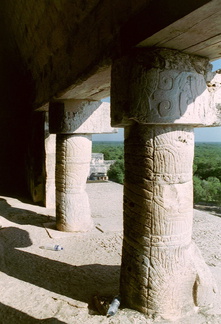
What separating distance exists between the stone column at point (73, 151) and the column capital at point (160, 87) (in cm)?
229

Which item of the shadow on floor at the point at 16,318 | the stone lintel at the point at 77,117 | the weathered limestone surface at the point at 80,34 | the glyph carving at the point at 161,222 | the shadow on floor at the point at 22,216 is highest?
the weathered limestone surface at the point at 80,34

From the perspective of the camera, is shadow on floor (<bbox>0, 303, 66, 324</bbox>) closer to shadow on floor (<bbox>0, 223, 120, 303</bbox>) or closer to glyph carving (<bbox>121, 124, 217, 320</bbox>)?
shadow on floor (<bbox>0, 223, 120, 303</bbox>)

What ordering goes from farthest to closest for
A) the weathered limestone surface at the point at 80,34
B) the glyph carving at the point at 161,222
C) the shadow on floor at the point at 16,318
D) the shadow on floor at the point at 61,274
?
the shadow on floor at the point at 61,274 < the shadow on floor at the point at 16,318 < the glyph carving at the point at 161,222 < the weathered limestone surface at the point at 80,34

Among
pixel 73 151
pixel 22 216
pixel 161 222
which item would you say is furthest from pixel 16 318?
pixel 22 216

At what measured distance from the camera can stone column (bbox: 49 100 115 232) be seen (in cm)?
444

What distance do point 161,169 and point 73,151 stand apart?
252cm

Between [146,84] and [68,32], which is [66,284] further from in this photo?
[68,32]

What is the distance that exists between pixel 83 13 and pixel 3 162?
5.69 metres

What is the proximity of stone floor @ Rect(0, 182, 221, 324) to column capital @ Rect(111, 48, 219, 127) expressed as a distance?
5.18ft

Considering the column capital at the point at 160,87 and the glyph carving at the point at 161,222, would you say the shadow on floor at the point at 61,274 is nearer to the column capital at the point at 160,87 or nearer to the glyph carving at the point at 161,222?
the glyph carving at the point at 161,222

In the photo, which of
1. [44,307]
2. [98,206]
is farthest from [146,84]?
[98,206]

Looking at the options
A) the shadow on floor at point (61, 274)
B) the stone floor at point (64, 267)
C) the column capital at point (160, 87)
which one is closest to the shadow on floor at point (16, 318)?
the stone floor at point (64, 267)

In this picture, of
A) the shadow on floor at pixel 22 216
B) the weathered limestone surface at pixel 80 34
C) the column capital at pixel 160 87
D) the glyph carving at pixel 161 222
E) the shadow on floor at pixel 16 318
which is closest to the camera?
the weathered limestone surface at pixel 80 34

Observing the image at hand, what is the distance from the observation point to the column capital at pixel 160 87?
2.07m
